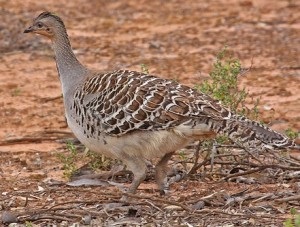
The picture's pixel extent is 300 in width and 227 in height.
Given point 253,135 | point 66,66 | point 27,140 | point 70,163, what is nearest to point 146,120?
point 253,135

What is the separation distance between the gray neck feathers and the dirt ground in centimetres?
85

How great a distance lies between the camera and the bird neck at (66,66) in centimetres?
912

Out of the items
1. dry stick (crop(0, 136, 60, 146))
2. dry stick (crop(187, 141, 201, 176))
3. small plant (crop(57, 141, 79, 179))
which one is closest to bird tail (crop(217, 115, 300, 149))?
dry stick (crop(187, 141, 201, 176))

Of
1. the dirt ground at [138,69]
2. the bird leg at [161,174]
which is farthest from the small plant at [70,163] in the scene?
the bird leg at [161,174]

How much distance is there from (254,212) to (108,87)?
1490 mm

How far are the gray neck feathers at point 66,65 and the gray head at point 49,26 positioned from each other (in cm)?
2

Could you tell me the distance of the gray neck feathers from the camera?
9109mm

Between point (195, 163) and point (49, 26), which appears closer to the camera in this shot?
point (195, 163)

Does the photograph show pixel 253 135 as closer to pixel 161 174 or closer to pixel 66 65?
pixel 161 174

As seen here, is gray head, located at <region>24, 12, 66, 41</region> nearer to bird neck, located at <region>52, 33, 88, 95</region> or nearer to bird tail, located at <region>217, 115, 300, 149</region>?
bird neck, located at <region>52, 33, 88, 95</region>

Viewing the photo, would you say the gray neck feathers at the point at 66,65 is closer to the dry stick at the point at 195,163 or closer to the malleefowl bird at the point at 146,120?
the malleefowl bird at the point at 146,120

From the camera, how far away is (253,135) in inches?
317

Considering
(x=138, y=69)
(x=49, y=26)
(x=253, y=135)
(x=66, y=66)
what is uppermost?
(x=49, y=26)

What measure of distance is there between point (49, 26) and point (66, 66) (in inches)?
16.3
